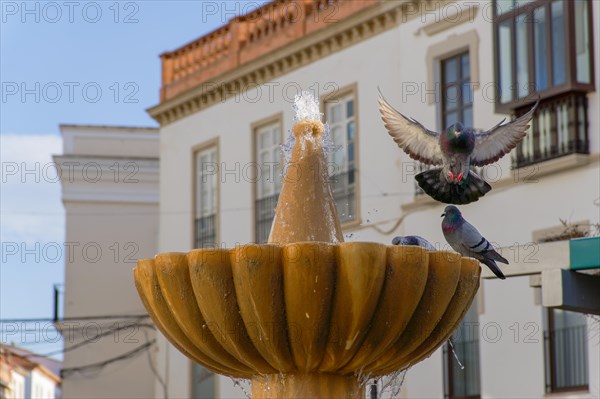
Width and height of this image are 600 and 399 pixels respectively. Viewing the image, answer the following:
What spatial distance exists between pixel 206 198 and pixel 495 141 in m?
19.9

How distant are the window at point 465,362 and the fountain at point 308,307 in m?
13.4

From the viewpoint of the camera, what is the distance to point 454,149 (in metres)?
10.5

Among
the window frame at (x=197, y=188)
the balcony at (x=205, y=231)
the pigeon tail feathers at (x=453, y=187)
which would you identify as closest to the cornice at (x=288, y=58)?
the window frame at (x=197, y=188)

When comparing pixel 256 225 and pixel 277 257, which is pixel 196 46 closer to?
pixel 256 225

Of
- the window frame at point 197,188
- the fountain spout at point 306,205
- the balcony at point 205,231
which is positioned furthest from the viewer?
the balcony at point 205,231

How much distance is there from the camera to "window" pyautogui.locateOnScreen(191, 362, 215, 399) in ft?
96.2

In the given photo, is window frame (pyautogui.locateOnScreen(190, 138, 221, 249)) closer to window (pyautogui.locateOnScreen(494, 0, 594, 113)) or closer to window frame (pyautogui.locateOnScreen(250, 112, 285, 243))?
window frame (pyautogui.locateOnScreen(250, 112, 285, 243))

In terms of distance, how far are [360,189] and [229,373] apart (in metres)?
15.8

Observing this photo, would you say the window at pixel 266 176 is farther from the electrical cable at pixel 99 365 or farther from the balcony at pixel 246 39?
the electrical cable at pixel 99 365

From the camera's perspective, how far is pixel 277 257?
931cm

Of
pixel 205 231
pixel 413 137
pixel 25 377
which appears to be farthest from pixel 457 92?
pixel 25 377

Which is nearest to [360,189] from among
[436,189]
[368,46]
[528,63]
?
[368,46]

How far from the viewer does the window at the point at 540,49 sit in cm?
2147

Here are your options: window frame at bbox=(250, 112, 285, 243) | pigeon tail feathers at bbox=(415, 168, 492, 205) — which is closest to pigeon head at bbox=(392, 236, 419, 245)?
pigeon tail feathers at bbox=(415, 168, 492, 205)
